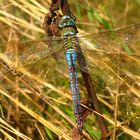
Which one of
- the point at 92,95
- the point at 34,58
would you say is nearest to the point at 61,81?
the point at 34,58

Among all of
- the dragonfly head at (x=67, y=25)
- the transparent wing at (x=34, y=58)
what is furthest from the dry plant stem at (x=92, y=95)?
the transparent wing at (x=34, y=58)

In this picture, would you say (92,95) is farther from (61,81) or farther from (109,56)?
(61,81)

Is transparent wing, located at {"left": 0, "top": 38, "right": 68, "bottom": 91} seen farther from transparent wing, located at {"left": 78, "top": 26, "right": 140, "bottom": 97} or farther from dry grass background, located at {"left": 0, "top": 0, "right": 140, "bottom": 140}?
transparent wing, located at {"left": 78, "top": 26, "right": 140, "bottom": 97}

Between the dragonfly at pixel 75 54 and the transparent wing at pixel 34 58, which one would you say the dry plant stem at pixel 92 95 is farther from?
the transparent wing at pixel 34 58

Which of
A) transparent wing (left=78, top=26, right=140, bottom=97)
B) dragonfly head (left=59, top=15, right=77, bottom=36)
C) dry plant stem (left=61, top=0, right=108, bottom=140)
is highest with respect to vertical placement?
dragonfly head (left=59, top=15, right=77, bottom=36)

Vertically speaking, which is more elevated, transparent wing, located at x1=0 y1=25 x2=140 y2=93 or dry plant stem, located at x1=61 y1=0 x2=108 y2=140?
transparent wing, located at x1=0 y1=25 x2=140 y2=93

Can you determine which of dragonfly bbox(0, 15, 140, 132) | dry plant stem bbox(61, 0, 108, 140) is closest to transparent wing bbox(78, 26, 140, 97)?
dragonfly bbox(0, 15, 140, 132)

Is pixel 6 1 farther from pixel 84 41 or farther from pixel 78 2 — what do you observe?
pixel 84 41

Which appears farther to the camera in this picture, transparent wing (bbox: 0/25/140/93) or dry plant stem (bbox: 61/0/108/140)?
transparent wing (bbox: 0/25/140/93)
